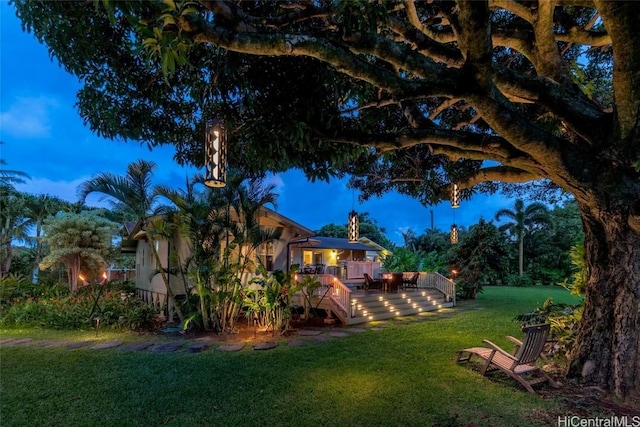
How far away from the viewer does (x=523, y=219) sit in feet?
104

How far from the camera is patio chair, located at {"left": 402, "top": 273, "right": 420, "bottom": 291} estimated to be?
621 inches

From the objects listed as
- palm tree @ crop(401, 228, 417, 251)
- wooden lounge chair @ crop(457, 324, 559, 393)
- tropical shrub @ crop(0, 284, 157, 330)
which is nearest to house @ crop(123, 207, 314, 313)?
tropical shrub @ crop(0, 284, 157, 330)

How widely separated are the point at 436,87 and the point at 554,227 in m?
34.5

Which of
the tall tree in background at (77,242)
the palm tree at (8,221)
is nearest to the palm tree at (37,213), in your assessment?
the palm tree at (8,221)

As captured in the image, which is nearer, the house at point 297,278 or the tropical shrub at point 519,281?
the house at point 297,278

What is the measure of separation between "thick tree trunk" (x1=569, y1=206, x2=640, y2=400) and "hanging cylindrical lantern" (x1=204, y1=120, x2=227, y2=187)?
17.4 ft

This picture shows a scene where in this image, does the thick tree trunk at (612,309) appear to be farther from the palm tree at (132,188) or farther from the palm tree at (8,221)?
the palm tree at (8,221)

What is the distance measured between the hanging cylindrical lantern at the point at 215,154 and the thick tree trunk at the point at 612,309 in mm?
5302

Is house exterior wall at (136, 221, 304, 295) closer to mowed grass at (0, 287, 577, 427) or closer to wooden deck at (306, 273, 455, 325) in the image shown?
wooden deck at (306, 273, 455, 325)

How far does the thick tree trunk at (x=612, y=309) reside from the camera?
4801 millimetres

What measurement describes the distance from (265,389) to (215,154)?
3.84 meters

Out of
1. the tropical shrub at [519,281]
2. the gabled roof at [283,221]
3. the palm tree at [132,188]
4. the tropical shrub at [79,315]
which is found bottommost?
the tropical shrub at [519,281]

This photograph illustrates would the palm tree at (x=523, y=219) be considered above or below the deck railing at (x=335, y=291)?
above

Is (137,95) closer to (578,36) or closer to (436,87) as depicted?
(436,87)
